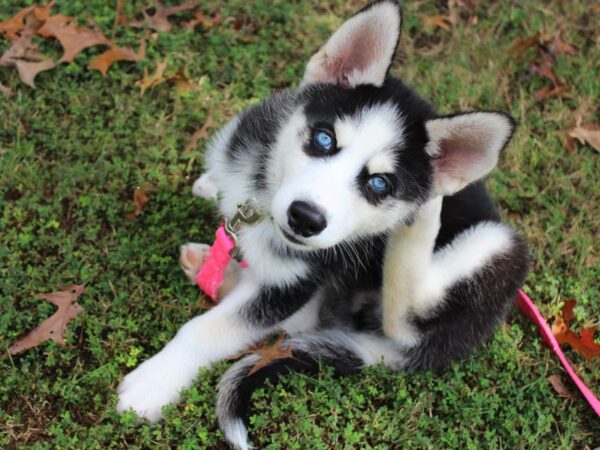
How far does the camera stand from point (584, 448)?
9.19ft

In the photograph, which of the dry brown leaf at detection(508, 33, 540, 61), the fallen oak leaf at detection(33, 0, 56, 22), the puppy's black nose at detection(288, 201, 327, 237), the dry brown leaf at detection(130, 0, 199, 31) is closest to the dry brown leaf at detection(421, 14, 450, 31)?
the dry brown leaf at detection(508, 33, 540, 61)

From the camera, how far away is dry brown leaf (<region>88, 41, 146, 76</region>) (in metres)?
3.63

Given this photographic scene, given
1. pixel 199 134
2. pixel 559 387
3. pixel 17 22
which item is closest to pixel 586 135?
pixel 559 387

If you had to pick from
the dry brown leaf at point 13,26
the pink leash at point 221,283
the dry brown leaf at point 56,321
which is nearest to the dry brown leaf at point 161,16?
the dry brown leaf at point 13,26

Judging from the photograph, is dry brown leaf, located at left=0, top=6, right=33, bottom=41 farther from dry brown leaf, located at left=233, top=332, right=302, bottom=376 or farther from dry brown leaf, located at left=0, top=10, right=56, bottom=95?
dry brown leaf, located at left=233, top=332, right=302, bottom=376

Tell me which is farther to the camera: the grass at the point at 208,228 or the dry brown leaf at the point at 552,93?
the dry brown leaf at the point at 552,93

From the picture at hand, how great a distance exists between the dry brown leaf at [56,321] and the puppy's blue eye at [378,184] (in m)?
1.41

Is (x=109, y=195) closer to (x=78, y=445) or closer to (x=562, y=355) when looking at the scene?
(x=78, y=445)

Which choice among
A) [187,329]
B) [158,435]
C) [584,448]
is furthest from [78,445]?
[584,448]

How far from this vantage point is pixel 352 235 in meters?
2.42

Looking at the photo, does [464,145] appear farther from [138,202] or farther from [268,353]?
[138,202]

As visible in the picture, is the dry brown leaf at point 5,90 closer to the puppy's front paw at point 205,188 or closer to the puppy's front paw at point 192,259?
the puppy's front paw at point 205,188

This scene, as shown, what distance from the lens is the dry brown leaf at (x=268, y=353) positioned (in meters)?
2.59

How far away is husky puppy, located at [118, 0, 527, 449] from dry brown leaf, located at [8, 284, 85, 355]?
1.29 feet
